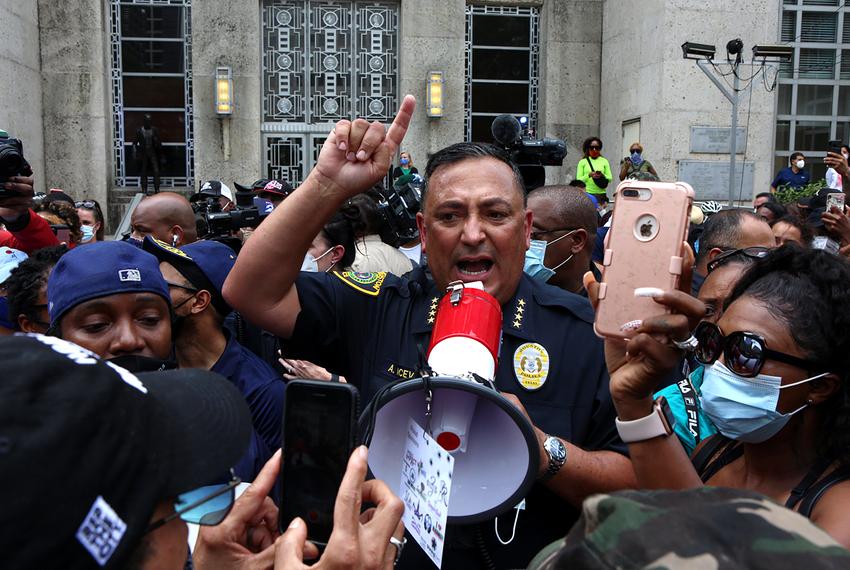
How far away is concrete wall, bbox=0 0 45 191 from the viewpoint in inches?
514

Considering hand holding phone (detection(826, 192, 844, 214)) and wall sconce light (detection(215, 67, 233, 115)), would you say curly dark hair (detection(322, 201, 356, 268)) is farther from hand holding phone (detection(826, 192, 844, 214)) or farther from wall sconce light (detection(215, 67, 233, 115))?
wall sconce light (detection(215, 67, 233, 115))

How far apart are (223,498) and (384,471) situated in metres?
0.59

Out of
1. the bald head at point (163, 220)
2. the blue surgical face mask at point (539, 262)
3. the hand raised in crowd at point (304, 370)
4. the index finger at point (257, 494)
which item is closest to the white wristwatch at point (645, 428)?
the index finger at point (257, 494)

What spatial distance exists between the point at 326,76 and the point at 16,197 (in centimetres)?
1186

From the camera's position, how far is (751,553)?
761 millimetres

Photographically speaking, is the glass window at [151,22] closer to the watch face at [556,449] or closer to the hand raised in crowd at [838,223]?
the hand raised in crowd at [838,223]

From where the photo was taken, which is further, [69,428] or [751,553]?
[69,428]

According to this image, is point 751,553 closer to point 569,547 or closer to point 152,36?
point 569,547

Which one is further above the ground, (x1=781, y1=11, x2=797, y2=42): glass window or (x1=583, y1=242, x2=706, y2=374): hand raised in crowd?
(x1=781, y1=11, x2=797, y2=42): glass window

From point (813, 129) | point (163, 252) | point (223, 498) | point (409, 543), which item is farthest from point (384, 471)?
point (813, 129)

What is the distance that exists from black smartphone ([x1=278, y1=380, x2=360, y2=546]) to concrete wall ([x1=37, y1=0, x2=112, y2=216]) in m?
14.7

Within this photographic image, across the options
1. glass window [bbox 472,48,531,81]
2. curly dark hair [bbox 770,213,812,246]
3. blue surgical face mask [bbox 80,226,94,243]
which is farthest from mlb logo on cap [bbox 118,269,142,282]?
glass window [bbox 472,48,531,81]

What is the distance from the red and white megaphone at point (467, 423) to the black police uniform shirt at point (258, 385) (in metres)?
0.97

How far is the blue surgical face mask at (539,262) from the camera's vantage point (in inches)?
163
